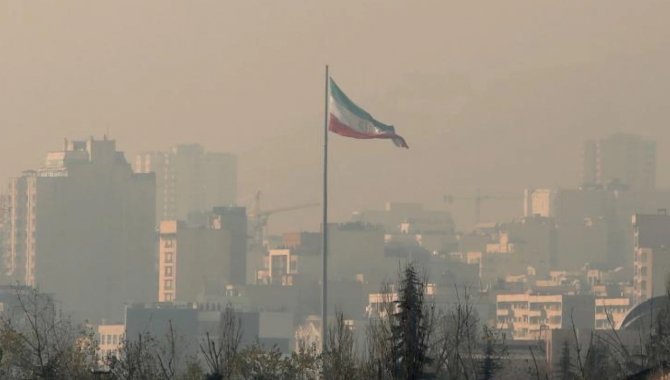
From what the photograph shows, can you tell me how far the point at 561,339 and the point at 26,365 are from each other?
5434 cm

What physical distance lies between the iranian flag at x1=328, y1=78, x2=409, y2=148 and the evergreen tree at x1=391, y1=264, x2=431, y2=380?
3498 centimetres

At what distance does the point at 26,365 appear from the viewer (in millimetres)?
50000

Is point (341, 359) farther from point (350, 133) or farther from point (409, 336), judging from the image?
→ point (350, 133)

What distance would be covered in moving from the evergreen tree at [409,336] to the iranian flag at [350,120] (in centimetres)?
3498

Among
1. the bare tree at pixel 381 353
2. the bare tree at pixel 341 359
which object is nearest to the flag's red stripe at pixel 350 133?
the bare tree at pixel 341 359

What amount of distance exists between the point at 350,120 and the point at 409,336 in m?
37.5

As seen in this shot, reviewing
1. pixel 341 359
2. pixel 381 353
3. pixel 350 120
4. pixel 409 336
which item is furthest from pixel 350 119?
pixel 409 336

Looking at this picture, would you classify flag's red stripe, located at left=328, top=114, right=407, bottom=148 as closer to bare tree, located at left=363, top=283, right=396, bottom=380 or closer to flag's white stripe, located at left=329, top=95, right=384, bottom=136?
flag's white stripe, located at left=329, top=95, right=384, bottom=136

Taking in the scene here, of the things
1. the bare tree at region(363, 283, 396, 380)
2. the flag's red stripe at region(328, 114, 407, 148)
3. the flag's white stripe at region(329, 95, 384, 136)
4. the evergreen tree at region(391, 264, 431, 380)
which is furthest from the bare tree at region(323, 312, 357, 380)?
the flag's white stripe at region(329, 95, 384, 136)

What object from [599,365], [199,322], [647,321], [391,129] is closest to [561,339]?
[647,321]

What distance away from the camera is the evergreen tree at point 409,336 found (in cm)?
4516

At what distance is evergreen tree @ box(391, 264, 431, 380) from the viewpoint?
45156 millimetres

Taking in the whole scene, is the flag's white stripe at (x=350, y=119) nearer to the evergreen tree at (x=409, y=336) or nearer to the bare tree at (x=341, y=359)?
the bare tree at (x=341, y=359)

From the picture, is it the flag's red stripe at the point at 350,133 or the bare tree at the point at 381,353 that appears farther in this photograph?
the flag's red stripe at the point at 350,133
